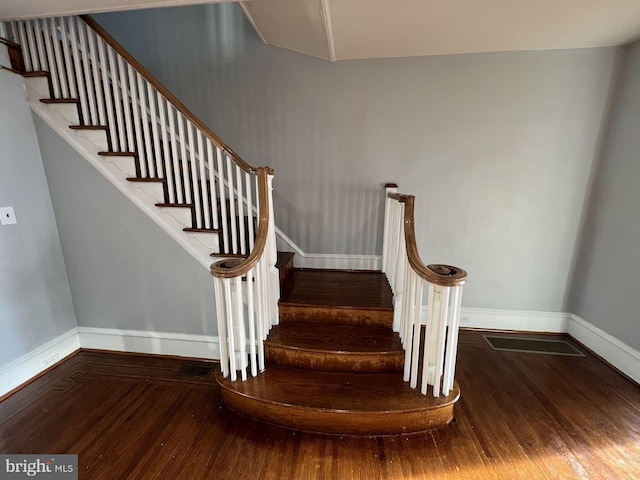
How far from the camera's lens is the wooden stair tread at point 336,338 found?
203cm

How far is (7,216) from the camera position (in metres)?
2.12

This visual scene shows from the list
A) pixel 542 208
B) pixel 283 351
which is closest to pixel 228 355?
pixel 283 351

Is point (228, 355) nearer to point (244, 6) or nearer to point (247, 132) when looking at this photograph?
point (247, 132)

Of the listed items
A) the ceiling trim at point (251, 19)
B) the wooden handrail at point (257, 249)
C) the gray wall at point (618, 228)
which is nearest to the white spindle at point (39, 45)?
the ceiling trim at point (251, 19)

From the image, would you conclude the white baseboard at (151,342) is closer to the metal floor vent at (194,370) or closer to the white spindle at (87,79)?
the metal floor vent at (194,370)

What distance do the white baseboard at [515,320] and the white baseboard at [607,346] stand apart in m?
0.11

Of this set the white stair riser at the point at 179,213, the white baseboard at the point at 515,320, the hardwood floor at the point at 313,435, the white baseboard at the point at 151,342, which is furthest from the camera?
the white baseboard at the point at 515,320

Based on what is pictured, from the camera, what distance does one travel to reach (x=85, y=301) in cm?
262

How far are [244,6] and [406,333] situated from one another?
2.70 metres

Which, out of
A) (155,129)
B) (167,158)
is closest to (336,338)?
(167,158)

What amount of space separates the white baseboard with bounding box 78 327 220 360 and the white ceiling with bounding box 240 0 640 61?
2.74 meters

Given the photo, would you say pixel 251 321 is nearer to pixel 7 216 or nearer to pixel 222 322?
pixel 222 322

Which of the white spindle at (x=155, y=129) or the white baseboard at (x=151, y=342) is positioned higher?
the white spindle at (x=155, y=129)

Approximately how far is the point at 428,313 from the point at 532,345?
1.80 metres
